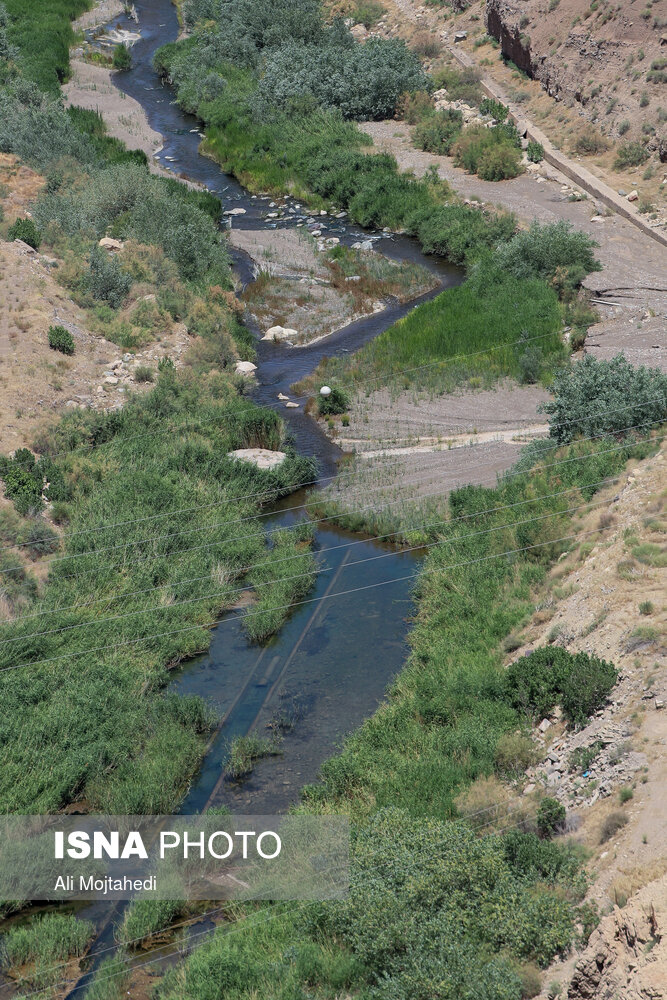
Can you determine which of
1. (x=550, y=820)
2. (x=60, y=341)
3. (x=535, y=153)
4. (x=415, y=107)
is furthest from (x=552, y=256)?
(x=550, y=820)

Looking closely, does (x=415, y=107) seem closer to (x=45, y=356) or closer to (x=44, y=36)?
(x=44, y=36)

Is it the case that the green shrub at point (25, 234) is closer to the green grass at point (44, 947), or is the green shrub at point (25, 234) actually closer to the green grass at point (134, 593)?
the green grass at point (134, 593)

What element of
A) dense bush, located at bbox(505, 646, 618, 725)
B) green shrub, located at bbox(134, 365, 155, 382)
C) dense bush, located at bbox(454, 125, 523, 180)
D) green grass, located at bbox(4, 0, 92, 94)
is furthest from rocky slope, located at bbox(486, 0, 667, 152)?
dense bush, located at bbox(505, 646, 618, 725)

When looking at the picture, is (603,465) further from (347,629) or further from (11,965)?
(11,965)

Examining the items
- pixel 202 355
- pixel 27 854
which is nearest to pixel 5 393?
pixel 202 355

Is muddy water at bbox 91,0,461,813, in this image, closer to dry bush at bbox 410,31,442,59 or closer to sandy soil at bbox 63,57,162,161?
sandy soil at bbox 63,57,162,161

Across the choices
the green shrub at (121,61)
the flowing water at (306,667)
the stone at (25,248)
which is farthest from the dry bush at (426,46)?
the flowing water at (306,667)
